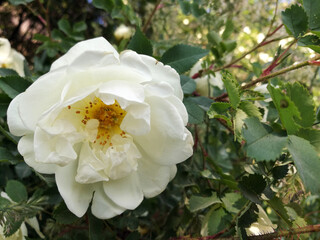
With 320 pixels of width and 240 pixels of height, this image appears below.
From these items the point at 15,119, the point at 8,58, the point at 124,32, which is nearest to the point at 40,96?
the point at 15,119

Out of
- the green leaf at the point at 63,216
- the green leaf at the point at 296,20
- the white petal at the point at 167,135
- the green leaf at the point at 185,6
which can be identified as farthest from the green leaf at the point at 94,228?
the green leaf at the point at 185,6

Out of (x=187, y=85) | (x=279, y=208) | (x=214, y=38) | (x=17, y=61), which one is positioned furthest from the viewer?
(x=17, y=61)

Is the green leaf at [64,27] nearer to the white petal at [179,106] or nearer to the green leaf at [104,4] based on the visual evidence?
the green leaf at [104,4]

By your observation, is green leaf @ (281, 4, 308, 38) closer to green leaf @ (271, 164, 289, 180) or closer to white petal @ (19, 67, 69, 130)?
green leaf @ (271, 164, 289, 180)

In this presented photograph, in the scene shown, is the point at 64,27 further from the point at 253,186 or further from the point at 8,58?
the point at 253,186

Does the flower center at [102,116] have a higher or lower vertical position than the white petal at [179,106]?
lower

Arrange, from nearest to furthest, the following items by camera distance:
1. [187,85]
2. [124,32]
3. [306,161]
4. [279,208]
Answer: [306,161]
[279,208]
[187,85]
[124,32]
